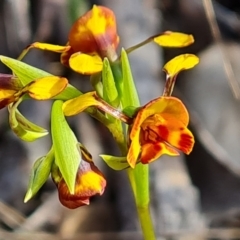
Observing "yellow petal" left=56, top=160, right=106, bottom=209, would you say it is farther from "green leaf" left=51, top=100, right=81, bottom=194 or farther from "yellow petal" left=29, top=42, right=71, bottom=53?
"yellow petal" left=29, top=42, right=71, bottom=53

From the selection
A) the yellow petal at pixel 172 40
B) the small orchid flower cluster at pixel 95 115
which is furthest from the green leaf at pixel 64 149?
the yellow petal at pixel 172 40

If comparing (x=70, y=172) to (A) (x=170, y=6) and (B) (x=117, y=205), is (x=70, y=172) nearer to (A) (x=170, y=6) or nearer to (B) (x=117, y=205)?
(B) (x=117, y=205)

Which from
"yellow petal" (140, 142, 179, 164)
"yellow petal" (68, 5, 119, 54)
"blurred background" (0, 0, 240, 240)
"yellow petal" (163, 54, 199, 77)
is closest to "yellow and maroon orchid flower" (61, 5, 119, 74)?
"yellow petal" (68, 5, 119, 54)

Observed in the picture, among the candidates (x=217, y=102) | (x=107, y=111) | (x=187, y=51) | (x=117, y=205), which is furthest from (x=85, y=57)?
(x=187, y=51)

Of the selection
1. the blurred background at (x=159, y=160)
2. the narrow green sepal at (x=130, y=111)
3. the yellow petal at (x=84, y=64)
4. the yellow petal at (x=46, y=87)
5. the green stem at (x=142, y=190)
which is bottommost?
the blurred background at (x=159, y=160)

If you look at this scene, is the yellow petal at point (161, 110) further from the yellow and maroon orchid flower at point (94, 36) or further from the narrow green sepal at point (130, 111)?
the yellow and maroon orchid flower at point (94, 36)

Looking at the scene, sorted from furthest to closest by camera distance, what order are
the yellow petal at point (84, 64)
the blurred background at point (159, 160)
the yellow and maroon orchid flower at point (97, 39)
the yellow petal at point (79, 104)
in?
1. the blurred background at point (159, 160)
2. the yellow and maroon orchid flower at point (97, 39)
3. the yellow petal at point (84, 64)
4. the yellow petal at point (79, 104)
